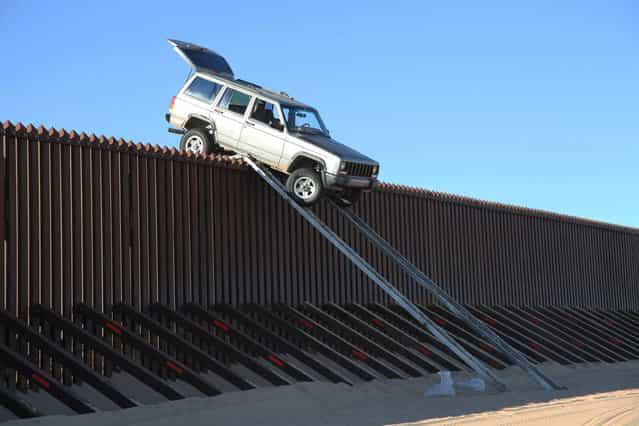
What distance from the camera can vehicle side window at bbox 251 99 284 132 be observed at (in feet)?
53.2

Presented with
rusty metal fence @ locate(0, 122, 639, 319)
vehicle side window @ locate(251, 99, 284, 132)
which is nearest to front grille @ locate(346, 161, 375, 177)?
A: rusty metal fence @ locate(0, 122, 639, 319)

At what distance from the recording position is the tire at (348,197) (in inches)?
641

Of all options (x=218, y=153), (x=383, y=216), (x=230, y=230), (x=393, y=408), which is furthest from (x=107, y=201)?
(x=383, y=216)

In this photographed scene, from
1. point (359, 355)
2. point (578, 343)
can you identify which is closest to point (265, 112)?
point (359, 355)

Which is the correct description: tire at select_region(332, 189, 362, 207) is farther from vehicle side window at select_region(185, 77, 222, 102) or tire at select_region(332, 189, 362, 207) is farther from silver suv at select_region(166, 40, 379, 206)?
vehicle side window at select_region(185, 77, 222, 102)

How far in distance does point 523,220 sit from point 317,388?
42.5 ft

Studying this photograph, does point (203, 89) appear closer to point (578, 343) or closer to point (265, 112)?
point (265, 112)

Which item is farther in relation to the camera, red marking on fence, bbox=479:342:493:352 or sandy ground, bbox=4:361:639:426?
red marking on fence, bbox=479:342:493:352

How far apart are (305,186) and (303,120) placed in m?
1.48

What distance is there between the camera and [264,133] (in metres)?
16.0

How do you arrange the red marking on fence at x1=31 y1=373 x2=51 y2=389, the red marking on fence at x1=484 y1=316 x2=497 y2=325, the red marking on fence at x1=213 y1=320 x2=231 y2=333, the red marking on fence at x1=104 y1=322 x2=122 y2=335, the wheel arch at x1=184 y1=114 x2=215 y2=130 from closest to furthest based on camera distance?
the red marking on fence at x1=31 y1=373 x2=51 y2=389 → the red marking on fence at x1=104 y1=322 x2=122 y2=335 → the red marking on fence at x1=213 y1=320 x2=231 y2=333 → the wheel arch at x1=184 y1=114 x2=215 y2=130 → the red marking on fence at x1=484 y1=316 x2=497 y2=325

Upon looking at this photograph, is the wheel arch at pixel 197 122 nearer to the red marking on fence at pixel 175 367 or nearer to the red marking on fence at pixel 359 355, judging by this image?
the red marking on fence at pixel 359 355

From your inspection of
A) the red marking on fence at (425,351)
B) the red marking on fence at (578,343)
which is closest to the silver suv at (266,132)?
the red marking on fence at (425,351)

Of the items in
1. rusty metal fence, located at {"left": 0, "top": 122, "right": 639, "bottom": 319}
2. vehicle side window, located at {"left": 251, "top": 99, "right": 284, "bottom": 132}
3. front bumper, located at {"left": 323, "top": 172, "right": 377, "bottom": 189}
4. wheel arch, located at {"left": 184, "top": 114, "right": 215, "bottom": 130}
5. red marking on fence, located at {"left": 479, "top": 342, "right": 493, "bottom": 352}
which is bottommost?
red marking on fence, located at {"left": 479, "top": 342, "right": 493, "bottom": 352}
